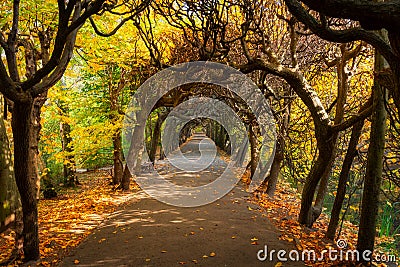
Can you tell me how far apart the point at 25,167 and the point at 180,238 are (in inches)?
137

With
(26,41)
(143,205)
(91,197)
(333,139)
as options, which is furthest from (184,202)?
(26,41)

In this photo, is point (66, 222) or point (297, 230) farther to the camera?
point (66, 222)

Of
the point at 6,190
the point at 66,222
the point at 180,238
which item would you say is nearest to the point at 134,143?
the point at 66,222

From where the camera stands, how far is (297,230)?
7.27 meters

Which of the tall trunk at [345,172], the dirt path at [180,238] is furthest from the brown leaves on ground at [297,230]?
the tall trunk at [345,172]

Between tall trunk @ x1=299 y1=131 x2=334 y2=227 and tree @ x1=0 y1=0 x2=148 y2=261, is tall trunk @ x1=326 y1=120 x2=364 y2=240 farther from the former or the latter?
tree @ x1=0 y1=0 x2=148 y2=261

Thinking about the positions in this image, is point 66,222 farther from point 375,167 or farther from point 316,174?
point 375,167

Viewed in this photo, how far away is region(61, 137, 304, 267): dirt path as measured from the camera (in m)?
5.60

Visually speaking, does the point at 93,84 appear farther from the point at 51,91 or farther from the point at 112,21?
the point at 112,21

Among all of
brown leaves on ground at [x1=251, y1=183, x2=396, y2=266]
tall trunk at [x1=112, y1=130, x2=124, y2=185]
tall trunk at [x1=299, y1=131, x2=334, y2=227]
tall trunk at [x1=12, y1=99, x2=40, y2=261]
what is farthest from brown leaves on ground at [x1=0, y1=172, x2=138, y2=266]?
tall trunk at [x1=299, y1=131, x2=334, y2=227]

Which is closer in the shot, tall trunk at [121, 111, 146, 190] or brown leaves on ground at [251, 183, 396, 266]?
brown leaves on ground at [251, 183, 396, 266]

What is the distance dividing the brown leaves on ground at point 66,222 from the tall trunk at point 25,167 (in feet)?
1.83

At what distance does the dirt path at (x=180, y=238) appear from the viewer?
5598 millimetres

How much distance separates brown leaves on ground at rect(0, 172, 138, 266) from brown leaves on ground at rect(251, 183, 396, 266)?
4.64m
